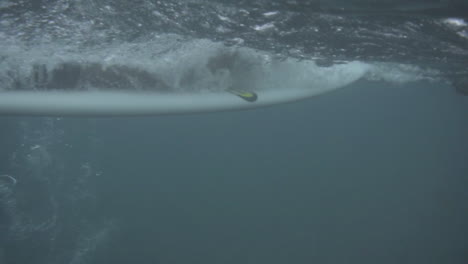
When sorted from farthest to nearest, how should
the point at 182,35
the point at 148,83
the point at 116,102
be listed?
the point at 148,83, the point at 182,35, the point at 116,102

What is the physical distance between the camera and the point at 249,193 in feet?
154

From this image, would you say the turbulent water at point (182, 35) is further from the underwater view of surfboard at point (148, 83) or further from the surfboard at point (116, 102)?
the surfboard at point (116, 102)

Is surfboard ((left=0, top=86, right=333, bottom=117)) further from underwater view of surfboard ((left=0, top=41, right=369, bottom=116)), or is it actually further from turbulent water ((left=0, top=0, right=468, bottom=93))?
turbulent water ((left=0, top=0, right=468, bottom=93))

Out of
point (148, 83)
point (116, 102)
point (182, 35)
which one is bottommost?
point (116, 102)

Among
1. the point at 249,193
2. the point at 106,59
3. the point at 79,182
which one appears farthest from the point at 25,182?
the point at 106,59

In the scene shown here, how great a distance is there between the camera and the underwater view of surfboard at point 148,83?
4.74 m

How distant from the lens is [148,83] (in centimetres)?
547

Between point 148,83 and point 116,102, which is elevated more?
point 148,83

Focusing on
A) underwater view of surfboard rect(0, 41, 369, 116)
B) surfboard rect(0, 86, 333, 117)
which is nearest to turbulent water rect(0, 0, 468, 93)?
underwater view of surfboard rect(0, 41, 369, 116)

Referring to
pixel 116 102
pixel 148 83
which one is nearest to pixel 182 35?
pixel 148 83

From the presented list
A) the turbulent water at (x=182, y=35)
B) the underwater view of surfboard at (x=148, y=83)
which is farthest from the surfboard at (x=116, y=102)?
the turbulent water at (x=182, y=35)

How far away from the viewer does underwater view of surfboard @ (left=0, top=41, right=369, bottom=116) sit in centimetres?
474

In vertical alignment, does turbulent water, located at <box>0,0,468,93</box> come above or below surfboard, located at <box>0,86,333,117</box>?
above

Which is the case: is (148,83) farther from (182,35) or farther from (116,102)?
(182,35)
